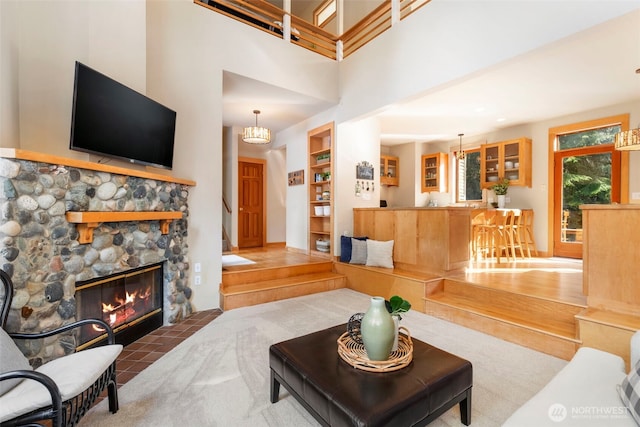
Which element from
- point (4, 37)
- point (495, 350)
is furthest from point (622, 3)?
point (4, 37)

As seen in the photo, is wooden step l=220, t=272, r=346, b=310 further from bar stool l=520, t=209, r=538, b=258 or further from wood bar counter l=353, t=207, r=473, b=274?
bar stool l=520, t=209, r=538, b=258

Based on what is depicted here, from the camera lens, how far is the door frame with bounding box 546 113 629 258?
185 inches

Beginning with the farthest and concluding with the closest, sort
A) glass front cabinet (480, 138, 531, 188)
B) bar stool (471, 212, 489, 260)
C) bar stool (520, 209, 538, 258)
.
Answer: glass front cabinet (480, 138, 531, 188)
bar stool (520, 209, 538, 258)
bar stool (471, 212, 489, 260)

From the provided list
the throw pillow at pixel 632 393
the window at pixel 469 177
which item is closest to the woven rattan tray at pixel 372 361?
the throw pillow at pixel 632 393

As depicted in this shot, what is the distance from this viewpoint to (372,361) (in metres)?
1.57

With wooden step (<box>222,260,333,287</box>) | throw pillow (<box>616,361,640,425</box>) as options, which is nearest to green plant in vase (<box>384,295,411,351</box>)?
throw pillow (<box>616,361,640,425</box>)

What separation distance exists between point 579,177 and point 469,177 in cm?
203

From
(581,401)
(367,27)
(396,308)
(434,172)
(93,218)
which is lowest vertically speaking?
(581,401)

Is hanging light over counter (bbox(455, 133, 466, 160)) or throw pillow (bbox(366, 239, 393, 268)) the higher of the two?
hanging light over counter (bbox(455, 133, 466, 160))

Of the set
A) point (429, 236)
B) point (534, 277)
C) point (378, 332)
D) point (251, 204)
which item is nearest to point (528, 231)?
point (534, 277)

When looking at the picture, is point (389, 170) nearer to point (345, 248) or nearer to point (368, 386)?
point (345, 248)

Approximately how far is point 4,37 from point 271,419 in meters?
3.35

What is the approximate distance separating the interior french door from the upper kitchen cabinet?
11.1 feet

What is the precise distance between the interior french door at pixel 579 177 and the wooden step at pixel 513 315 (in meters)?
3.40
